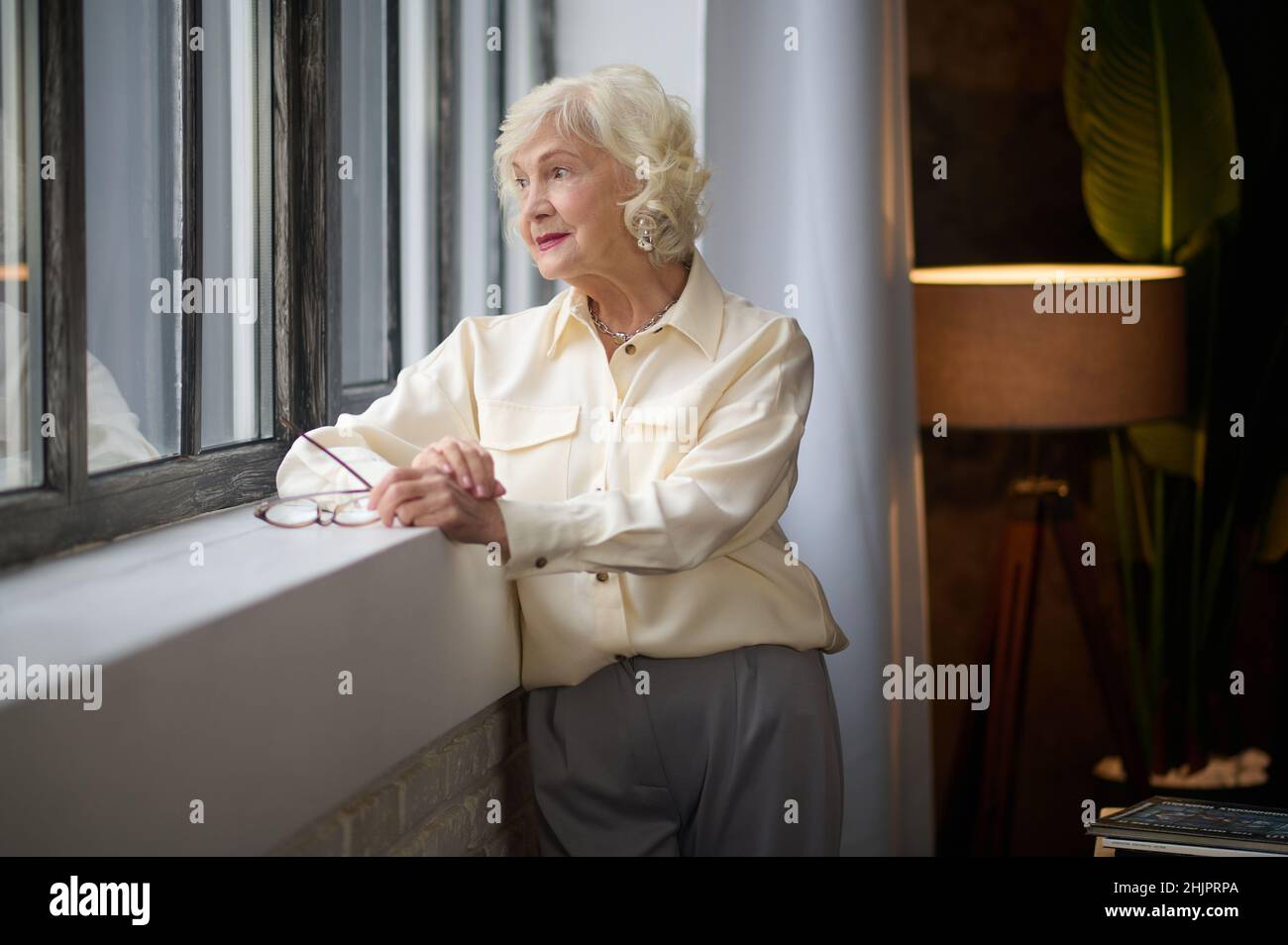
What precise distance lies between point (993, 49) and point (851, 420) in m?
1.36

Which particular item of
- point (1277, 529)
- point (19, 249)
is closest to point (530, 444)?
point (19, 249)

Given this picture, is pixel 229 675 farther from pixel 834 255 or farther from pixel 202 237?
pixel 834 255

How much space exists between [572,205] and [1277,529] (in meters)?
1.93

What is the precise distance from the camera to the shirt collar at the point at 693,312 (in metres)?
1.85

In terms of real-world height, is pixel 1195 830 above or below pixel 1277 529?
below

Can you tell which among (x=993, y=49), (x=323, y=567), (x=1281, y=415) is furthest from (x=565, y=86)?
(x=1281, y=415)

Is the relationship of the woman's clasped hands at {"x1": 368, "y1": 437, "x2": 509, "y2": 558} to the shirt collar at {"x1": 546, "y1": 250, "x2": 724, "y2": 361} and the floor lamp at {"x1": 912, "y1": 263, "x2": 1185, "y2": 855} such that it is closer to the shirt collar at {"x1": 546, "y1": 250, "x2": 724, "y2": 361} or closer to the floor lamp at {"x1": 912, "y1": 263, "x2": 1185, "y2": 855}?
the shirt collar at {"x1": 546, "y1": 250, "x2": 724, "y2": 361}

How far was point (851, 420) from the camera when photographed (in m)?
2.48

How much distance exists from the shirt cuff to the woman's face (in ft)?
1.48

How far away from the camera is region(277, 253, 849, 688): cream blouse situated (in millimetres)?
1677

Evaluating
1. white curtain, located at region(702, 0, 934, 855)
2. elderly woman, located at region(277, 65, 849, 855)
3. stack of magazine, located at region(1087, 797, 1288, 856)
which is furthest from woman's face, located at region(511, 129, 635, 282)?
stack of magazine, located at region(1087, 797, 1288, 856)

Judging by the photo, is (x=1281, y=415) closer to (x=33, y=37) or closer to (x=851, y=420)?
(x=851, y=420)

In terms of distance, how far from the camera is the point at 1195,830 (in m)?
1.51

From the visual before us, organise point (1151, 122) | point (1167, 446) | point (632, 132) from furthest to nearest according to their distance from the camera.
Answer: point (1167, 446)
point (1151, 122)
point (632, 132)
